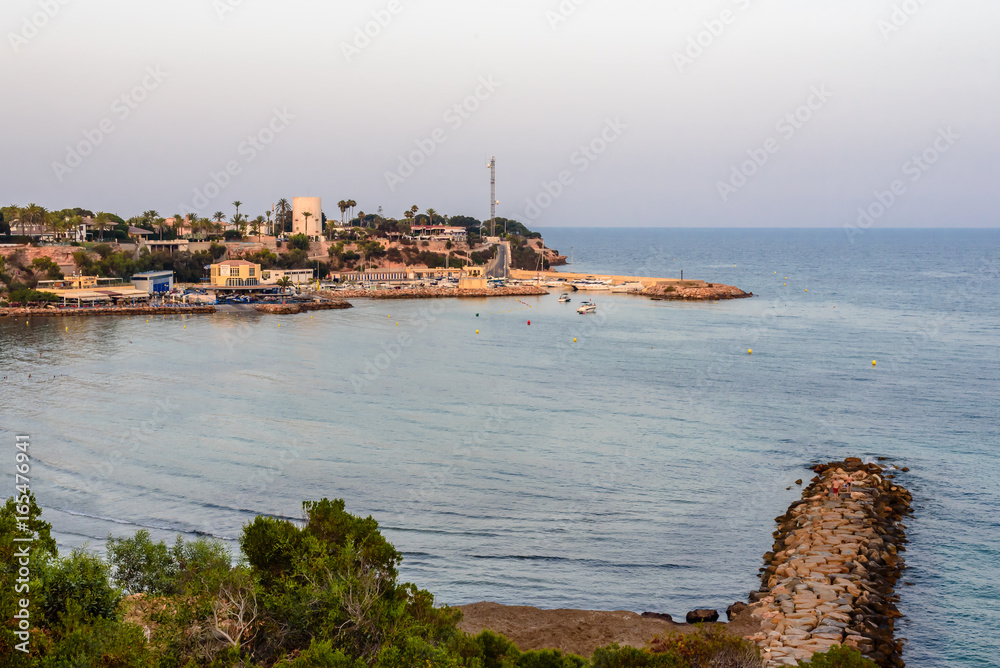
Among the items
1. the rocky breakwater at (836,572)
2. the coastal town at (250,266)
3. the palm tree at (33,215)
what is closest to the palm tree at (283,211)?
the coastal town at (250,266)

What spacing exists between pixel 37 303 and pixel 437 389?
50.1 metres

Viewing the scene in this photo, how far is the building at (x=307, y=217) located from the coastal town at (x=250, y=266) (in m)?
0.16

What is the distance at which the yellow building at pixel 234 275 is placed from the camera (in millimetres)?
90213

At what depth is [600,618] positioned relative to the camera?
19078mm

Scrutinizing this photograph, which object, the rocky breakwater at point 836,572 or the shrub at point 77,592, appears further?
the rocky breakwater at point 836,572

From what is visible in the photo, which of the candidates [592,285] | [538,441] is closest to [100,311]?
[592,285]

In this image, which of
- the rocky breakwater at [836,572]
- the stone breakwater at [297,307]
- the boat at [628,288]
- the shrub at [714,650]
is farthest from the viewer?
the boat at [628,288]

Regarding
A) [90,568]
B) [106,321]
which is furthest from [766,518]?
[106,321]

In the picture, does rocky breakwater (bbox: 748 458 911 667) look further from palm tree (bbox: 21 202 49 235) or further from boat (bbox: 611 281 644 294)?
palm tree (bbox: 21 202 49 235)

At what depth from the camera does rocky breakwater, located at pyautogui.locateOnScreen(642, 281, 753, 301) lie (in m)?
94.8

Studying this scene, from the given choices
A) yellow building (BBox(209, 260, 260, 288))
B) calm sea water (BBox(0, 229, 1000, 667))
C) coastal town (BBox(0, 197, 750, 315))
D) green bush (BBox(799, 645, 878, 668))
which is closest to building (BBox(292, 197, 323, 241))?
coastal town (BBox(0, 197, 750, 315))

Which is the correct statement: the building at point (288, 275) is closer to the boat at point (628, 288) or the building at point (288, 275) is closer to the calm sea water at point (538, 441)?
the calm sea water at point (538, 441)

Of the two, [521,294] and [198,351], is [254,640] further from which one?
[521,294]

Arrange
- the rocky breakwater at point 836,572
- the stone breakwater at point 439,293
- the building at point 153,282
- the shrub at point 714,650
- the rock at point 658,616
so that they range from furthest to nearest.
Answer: the stone breakwater at point 439,293 < the building at point 153,282 < the rock at point 658,616 < the rocky breakwater at point 836,572 < the shrub at point 714,650
